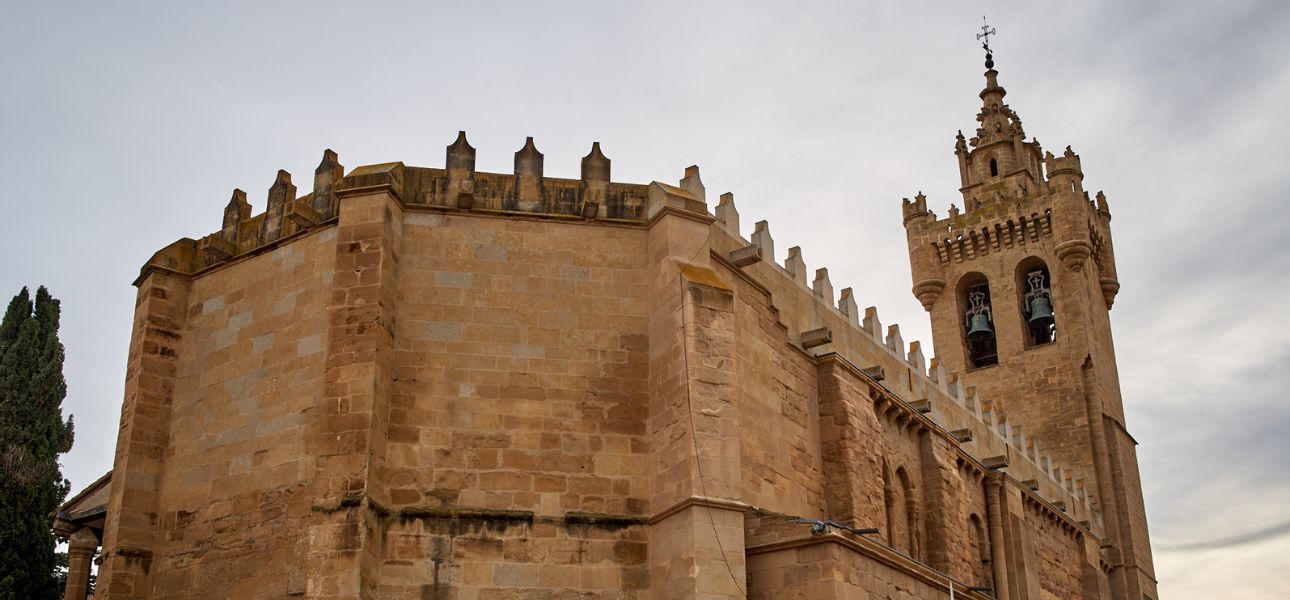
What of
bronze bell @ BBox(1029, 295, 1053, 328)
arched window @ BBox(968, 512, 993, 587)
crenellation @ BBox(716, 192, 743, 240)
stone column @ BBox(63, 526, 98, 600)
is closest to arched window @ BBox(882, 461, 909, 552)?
arched window @ BBox(968, 512, 993, 587)

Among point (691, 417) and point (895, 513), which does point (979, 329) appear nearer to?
point (895, 513)

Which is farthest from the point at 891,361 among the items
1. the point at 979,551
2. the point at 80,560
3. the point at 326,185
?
the point at 80,560

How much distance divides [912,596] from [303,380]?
8.01 m

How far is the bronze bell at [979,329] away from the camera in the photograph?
37.1m

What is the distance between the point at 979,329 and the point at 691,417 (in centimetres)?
2469

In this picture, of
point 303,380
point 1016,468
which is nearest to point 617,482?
point 303,380

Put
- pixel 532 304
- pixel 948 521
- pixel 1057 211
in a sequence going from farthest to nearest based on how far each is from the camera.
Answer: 1. pixel 1057 211
2. pixel 948 521
3. pixel 532 304

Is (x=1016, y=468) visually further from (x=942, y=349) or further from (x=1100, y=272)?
(x=1100, y=272)

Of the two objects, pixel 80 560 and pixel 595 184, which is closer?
pixel 595 184

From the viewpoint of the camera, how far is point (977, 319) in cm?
3728

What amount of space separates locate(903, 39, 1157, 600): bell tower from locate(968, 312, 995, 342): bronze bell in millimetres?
44

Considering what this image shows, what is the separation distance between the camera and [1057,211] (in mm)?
36938

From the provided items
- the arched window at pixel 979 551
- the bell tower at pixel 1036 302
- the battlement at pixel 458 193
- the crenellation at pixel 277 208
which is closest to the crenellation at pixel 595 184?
the battlement at pixel 458 193

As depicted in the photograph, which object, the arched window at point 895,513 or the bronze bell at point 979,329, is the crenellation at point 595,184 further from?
the bronze bell at point 979,329
